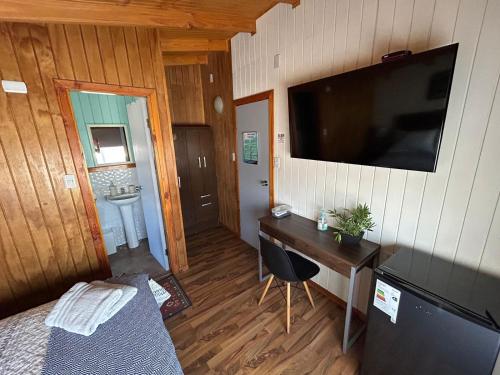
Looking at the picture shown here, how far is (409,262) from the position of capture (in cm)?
131

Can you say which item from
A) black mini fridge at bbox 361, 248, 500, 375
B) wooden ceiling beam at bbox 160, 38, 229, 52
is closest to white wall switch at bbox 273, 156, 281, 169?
black mini fridge at bbox 361, 248, 500, 375

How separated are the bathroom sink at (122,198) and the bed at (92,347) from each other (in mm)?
1683

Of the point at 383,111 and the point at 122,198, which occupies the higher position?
the point at 383,111

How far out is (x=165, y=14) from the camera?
1.80 m

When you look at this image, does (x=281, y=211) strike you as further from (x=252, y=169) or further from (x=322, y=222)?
(x=252, y=169)

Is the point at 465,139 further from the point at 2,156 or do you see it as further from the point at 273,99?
the point at 2,156

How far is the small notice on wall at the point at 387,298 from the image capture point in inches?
44.3

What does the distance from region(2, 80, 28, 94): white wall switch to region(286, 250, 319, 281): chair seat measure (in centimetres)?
249

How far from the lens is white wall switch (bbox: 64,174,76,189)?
1.79 meters

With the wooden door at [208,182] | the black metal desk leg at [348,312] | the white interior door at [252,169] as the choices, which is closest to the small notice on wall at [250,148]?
the white interior door at [252,169]

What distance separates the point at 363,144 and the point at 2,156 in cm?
261

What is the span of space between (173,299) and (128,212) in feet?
4.83

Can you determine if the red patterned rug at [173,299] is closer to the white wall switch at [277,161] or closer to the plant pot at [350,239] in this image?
the plant pot at [350,239]

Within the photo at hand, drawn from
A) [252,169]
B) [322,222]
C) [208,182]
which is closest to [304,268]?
[322,222]
